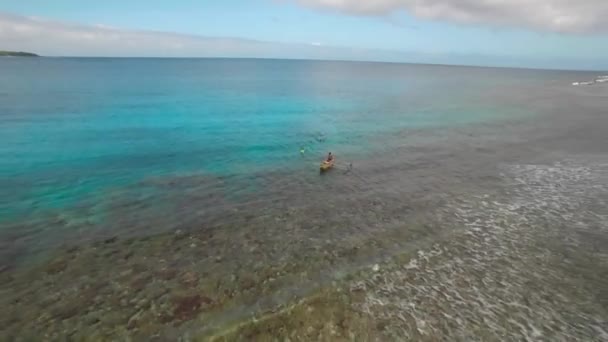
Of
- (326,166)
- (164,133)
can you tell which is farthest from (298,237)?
(164,133)

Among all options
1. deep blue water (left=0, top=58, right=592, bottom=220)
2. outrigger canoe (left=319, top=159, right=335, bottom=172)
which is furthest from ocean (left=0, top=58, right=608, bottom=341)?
outrigger canoe (left=319, top=159, right=335, bottom=172)

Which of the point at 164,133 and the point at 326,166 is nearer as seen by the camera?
the point at 326,166

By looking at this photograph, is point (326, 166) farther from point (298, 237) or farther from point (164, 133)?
point (164, 133)

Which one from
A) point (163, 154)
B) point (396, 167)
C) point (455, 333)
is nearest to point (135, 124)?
point (163, 154)

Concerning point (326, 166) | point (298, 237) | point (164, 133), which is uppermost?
point (164, 133)

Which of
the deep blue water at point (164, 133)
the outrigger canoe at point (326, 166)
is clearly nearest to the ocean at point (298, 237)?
the deep blue water at point (164, 133)

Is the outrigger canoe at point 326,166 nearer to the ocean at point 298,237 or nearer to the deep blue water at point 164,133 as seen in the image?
the ocean at point 298,237

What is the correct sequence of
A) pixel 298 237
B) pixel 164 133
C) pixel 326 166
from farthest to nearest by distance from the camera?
pixel 164 133 → pixel 326 166 → pixel 298 237

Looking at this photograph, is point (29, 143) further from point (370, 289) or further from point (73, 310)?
point (370, 289)
